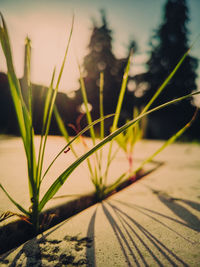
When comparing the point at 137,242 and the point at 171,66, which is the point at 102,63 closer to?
the point at 171,66

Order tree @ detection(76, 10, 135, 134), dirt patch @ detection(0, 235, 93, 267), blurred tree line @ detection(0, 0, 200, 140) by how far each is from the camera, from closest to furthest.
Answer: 1. dirt patch @ detection(0, 235, 93, 267)
2. blurred tree line @ detection(0, 0, 200, 140)
3. tree @ detection(76, 10, 135, 134)

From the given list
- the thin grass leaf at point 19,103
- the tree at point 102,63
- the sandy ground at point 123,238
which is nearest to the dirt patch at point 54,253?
the sandy ground at point 123,238

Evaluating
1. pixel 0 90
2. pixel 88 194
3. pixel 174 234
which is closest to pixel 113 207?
pixel 88 194

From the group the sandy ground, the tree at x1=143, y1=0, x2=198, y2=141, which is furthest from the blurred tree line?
the sandy ground

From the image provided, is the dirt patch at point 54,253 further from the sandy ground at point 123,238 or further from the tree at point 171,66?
the tree at point 171,66

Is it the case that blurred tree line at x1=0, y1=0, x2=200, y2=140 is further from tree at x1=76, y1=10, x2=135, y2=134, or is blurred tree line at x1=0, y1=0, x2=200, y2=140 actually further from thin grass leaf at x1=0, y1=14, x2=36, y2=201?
thin grass leaf at x1=0, y1=14, x2=36, y2=201

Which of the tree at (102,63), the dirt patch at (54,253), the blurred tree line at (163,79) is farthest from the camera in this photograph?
the tree at (102,63)
